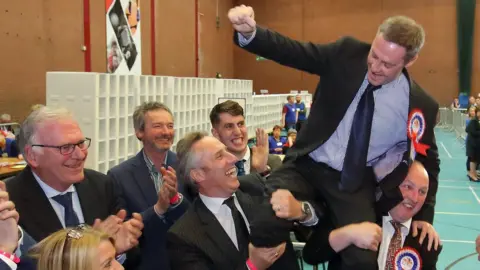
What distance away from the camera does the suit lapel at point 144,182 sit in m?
3.05

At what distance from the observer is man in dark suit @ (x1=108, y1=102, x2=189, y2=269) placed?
8.65 feet

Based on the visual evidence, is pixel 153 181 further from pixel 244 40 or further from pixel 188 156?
pixel 244 40

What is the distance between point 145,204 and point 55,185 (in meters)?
0.81

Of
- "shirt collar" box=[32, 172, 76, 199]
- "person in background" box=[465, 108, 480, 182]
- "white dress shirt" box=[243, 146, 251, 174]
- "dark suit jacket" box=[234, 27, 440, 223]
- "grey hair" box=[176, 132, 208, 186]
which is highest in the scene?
"dark suit jacket" box=[234, 27, 440, 223]

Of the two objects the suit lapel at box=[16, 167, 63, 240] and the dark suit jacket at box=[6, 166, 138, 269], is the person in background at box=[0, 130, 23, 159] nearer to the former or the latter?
the dark suit jacket at box=[6, 166, 138, 269]

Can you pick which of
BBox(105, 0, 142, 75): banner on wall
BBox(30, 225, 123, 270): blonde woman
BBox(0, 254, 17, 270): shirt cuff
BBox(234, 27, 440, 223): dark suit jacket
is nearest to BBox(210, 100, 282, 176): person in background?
BBox(234, 27, 440, 223): dark suit jacket

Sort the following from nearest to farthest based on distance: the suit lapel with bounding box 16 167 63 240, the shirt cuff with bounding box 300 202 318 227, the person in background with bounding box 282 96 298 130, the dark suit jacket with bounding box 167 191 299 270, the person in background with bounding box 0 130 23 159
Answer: the suit lapel with bounding box 16 167 63 240 < the dark suit jacket with bounding box 167 191 299 270 < the shirt cuff with bounding box 300 202 318 227 < the person in background with bounding box 0 130 23 159 < the person in background with bounding box 282 96 298 130

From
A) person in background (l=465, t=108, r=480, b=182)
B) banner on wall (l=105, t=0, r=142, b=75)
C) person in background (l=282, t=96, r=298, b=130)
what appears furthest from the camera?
person in background (l=282, t=96, r=298, b=130)

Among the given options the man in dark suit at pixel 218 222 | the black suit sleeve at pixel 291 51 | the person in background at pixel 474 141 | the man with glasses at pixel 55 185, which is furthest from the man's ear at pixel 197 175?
the person in background at pixel 474 141

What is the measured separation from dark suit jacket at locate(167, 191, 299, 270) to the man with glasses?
0.20 m

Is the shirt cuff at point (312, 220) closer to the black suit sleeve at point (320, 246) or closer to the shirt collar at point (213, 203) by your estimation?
the black suit sleeve at point (320, 246)

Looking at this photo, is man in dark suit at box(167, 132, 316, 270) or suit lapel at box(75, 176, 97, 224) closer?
man in dark suit at box(167, 132, 316, 270)

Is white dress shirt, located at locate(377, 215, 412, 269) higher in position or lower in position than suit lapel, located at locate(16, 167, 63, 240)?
lower

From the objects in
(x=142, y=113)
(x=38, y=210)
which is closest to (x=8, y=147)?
(x=142, y=113)
